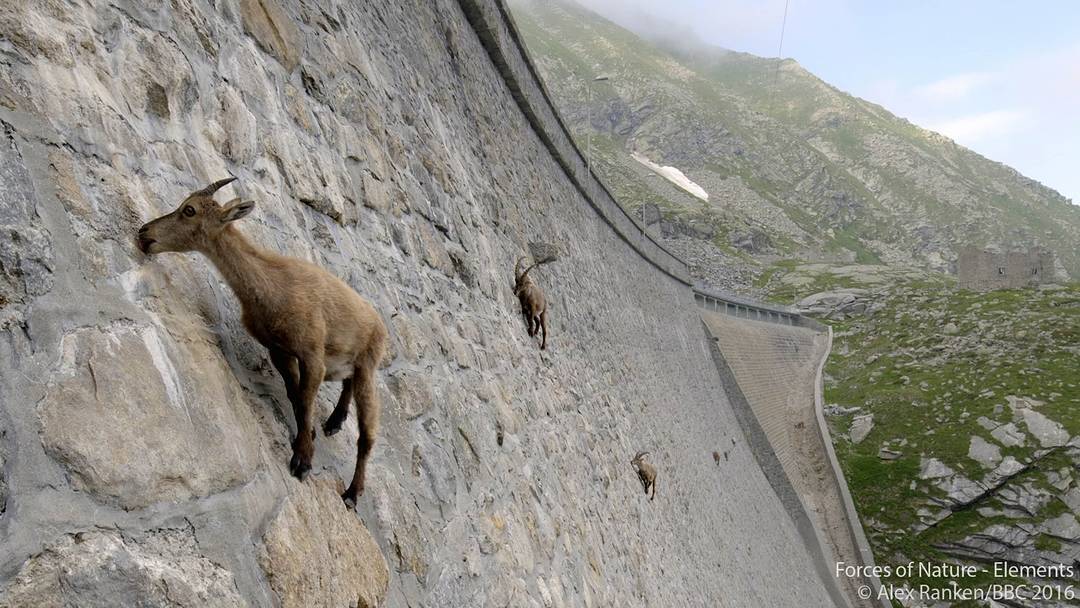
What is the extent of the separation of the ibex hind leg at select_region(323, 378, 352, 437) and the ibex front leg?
0.25m

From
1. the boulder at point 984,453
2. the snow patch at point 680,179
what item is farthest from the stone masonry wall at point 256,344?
the snow patch at point 680,179

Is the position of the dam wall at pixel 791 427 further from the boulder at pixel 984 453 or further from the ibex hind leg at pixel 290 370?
the ibex hind leg at pixel 290 370

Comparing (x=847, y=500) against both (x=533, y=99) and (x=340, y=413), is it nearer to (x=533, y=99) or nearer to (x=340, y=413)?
(x=533, y=99)

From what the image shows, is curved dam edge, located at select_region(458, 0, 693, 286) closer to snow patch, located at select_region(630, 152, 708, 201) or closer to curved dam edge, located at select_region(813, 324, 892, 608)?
curved dam edge, located at select_region(813, 324, 892, 608)

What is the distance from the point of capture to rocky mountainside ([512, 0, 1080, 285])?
86.5m

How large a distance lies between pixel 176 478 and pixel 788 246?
86.8 metres

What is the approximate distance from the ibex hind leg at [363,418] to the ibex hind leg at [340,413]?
0.10 meters

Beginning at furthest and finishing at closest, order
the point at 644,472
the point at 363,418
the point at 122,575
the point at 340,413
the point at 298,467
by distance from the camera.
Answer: the point at 644,472
the point at 340,413
the point at 363,418
the point at 298,467
the point at 122,575

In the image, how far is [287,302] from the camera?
2.10m

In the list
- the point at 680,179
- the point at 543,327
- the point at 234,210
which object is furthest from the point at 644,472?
the point at 680,179

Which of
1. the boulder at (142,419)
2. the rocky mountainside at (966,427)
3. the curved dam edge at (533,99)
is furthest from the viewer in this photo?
the rocky mountainside at (966,427)

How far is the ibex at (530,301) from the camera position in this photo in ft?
22.0

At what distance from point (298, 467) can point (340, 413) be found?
1.18 feet

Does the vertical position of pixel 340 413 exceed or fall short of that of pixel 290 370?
it falls short
